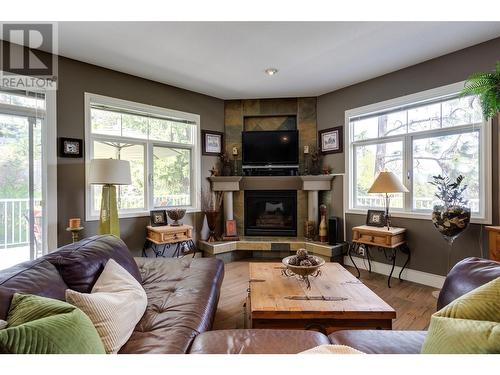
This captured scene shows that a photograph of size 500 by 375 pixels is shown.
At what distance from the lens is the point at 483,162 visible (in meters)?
2.51

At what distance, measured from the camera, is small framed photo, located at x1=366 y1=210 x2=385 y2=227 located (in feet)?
10.3

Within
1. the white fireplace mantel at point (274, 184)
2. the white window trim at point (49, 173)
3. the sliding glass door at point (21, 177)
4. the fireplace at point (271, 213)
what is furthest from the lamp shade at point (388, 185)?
the sliding glass door at point (21, 177)

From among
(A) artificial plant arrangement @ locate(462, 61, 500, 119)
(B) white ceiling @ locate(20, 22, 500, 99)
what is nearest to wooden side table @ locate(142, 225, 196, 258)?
(B) white ceiling @ locate(20, 22, 500, 99)

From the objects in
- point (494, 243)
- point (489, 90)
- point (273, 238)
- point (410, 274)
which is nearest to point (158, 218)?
point (273, 238)

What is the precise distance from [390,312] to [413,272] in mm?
2092

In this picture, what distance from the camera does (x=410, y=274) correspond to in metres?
2.99

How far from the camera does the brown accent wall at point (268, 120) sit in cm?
400

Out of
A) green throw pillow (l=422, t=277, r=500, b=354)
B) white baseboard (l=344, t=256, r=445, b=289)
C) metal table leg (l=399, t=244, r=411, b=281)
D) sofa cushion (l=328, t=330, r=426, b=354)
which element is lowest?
white baseboard (l=344, t=256, r=445, b=289)

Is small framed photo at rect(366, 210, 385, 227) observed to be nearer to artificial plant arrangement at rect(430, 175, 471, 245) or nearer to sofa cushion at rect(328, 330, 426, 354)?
artificial plant arrangement at rect(430, 175, 471, 245)

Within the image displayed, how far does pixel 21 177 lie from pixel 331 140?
3.95 metres

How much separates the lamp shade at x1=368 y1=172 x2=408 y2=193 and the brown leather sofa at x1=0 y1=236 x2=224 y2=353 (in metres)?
2.04

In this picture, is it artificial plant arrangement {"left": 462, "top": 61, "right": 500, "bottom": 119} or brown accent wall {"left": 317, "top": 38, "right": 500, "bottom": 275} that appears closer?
artificial plant arrangement {"left": 462, "top": 61, "right": 500, "bottom": 119}

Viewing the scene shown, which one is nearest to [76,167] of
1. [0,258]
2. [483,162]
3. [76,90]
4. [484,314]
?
[76,90]
